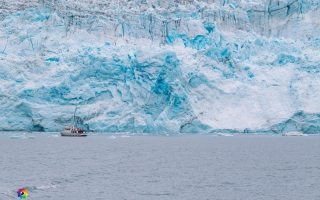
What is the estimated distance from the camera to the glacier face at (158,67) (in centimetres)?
3416

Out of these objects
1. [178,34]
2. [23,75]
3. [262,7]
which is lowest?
[23,75]

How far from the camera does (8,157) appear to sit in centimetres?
2014

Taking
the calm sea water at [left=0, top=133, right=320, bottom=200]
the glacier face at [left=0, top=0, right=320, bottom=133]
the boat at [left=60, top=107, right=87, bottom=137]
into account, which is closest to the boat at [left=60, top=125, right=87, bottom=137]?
the boat at [left=60, top=107, right=87, bottom=137]

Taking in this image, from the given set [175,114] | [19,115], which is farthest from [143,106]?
[19,115]

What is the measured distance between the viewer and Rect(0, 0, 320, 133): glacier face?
34.2 metres

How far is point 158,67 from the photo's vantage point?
1400 inches

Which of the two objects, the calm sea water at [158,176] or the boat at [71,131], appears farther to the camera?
the boat at [71,131]

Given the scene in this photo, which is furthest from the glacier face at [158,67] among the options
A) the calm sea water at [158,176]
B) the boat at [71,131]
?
the calm sea water at [158,176]

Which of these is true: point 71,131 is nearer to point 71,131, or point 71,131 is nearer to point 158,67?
point 71,131

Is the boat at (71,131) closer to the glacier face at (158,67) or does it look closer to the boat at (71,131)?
the boat at (71,131)

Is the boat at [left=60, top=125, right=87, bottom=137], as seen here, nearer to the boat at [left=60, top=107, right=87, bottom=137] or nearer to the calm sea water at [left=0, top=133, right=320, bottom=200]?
the boat at [left=60, top=107, right=87, bottom=137]

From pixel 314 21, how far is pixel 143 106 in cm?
1843

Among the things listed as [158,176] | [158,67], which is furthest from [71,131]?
[158,176]

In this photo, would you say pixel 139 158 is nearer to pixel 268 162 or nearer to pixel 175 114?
pixel 268 162
